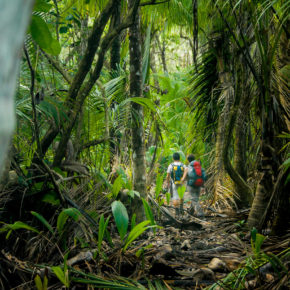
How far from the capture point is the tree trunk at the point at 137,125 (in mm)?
4422

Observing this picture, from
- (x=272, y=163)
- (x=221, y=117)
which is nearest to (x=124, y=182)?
(x=272, y=163)

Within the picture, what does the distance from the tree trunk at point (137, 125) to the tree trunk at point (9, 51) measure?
410 centimetres

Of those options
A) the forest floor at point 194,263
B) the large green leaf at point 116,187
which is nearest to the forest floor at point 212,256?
the forest floor at point 194,263

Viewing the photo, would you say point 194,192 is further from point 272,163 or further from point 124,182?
point 272,163

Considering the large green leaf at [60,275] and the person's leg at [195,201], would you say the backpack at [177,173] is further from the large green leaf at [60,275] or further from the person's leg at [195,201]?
the large green leaf at [60,275]

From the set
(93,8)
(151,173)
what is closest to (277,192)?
(151,173)

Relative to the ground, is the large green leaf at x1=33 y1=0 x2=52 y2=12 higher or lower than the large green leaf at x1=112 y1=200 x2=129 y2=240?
higher

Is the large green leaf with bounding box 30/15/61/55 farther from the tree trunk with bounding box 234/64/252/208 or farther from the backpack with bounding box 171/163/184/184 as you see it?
the backpack with bounding box 171/163/184/184

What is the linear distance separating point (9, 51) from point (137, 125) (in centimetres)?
415

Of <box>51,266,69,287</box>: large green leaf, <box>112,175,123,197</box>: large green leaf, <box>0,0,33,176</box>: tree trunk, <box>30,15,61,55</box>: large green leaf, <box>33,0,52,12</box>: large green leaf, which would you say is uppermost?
<box>33,0,52,12</box>: large green leaf

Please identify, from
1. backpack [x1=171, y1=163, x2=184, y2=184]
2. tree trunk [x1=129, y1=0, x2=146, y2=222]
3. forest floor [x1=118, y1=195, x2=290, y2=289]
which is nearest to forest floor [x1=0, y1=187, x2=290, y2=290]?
forest floor [x1=118, y1=195, x2=290, y2=289]

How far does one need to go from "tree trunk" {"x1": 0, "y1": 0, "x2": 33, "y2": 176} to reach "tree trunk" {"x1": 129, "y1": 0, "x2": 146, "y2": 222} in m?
4.10

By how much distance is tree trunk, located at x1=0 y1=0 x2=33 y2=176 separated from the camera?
33 cm

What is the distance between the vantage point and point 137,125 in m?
4.48
